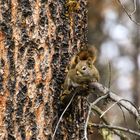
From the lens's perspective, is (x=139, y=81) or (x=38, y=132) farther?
(x=139, y=81)

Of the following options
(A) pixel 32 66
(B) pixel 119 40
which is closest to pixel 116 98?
(A) pixel 32 66

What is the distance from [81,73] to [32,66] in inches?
9.4

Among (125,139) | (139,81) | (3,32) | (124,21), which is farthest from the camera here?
(139,81)

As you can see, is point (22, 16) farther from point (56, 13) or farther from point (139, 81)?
point (139, 81)

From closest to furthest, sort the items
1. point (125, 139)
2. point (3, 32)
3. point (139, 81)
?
point (3, 32)
point (125, 139)
point (139, 81)

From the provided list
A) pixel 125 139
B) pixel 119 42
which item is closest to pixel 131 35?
pixel 119 42

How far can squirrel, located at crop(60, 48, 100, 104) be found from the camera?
2578 millimetres

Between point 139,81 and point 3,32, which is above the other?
point 3,32

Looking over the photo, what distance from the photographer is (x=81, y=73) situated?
8.49ft

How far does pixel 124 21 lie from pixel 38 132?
1201 centimetres

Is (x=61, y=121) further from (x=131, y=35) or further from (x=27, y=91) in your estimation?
(x=131, y=35)

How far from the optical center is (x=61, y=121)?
2.73 metres

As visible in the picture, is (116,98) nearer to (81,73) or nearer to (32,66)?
A: (81,73)

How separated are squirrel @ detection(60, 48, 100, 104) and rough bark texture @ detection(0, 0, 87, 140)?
7cm
